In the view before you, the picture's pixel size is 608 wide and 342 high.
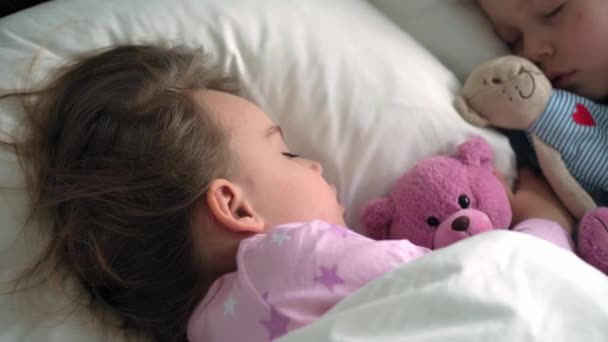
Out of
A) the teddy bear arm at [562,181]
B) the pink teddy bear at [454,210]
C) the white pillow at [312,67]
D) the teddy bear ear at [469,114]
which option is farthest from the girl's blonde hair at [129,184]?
the teddy bear arm at [562,181]

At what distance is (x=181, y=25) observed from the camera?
3.14 feet

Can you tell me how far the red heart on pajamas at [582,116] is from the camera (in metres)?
0.89

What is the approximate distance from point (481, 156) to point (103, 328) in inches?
22.9

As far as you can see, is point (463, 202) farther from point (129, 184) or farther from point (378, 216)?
point (129, 184)

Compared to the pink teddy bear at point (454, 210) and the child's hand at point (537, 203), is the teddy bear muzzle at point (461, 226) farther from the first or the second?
the child's hand at point (537, 203)

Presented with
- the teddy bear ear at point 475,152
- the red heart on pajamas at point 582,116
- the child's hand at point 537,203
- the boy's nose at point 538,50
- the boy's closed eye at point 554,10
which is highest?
the boy's closed eye at point 554,10

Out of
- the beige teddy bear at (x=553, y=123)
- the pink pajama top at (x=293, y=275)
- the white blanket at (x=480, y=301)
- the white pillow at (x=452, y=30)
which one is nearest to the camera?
the white blanket at (x=480, y=301)

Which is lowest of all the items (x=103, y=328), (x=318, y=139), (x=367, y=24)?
(x=103, y=328)

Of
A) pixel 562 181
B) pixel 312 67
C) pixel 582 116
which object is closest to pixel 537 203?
pixel 562 181

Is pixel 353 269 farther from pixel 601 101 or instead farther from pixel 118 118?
pixel 601 101

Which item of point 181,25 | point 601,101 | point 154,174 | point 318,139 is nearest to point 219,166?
point 154,174

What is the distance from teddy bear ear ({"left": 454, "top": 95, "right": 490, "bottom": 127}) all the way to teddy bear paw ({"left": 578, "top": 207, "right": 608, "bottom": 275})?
0.67ft

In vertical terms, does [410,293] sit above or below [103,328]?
above

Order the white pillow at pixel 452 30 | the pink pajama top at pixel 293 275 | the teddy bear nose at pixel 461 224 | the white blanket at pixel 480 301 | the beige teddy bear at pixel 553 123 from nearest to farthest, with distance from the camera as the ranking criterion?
the white blanket at pixel 480 301
the pink pajama top at pixel 293 275
the teddy bear nose at pixel 461 224
the beige teddy bear at pixel 553 123
the white pillow at pixel 452 30
